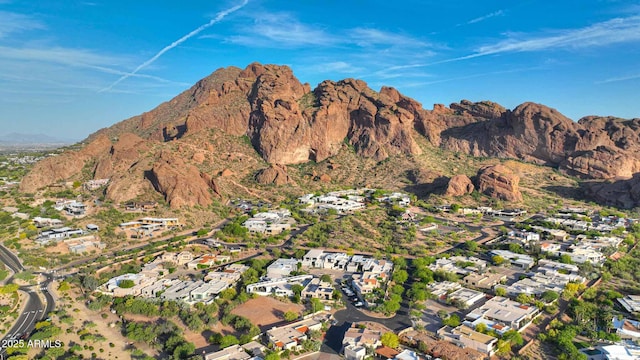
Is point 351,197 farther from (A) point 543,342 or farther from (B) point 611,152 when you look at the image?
(B) point 611,152

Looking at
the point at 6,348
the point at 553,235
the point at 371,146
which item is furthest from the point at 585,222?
the point at 6,348

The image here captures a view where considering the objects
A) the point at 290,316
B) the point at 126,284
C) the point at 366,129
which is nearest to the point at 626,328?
the point at 290,316

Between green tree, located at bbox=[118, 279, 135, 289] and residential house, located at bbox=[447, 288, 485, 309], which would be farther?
green tree, located at bbox=[118, 279, 135, 289]

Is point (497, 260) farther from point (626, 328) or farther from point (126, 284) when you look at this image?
point (126, 284)

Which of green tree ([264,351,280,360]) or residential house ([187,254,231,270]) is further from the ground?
residential house ([187,254,231,270])

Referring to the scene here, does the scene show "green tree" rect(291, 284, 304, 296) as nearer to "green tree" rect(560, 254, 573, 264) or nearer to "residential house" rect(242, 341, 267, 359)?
"residential house" rect(242, 341, 267, 359)

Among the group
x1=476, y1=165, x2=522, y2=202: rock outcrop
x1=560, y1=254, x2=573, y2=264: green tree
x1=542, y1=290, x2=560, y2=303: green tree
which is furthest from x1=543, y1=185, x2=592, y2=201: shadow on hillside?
x1=542, y1=290, x2=560, y2=303: green tree
